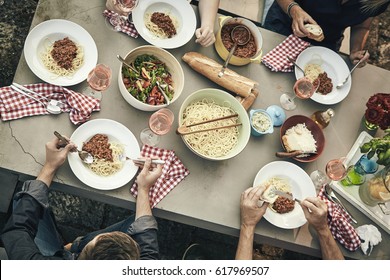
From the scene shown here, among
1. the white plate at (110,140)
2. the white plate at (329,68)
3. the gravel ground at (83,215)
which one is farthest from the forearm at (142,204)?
the white plate at (329,68)

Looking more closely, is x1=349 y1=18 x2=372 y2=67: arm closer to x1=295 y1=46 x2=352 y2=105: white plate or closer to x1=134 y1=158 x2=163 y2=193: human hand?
x1=295 y1=46 x2=352 y2=105: white plate

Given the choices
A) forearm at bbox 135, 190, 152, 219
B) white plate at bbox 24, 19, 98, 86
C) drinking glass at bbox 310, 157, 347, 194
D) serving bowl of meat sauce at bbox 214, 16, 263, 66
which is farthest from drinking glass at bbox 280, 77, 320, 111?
white plate at bbox 24, 19, 98, 86

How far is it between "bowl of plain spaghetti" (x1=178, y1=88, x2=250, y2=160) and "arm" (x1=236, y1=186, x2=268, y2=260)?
25cm

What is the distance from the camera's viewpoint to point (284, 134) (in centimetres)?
261

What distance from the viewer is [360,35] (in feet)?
10.3

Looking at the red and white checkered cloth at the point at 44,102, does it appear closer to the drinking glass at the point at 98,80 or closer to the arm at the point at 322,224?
the drinking glass at the point at 98,80

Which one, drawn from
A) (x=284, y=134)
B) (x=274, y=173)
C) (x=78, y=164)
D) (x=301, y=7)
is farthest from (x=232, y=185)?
(x=301, y=7)

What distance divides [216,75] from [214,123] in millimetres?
308

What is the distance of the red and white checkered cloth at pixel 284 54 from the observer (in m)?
2.71

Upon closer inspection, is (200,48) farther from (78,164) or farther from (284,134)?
(78,164)

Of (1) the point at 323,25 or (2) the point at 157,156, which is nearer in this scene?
(2) the point at 157,156

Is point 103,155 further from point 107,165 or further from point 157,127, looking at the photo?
point 157,127

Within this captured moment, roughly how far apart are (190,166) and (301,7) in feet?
5.26

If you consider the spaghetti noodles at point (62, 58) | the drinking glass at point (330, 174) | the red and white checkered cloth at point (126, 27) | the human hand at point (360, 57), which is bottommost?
the drinking glass at point (330, 174)
